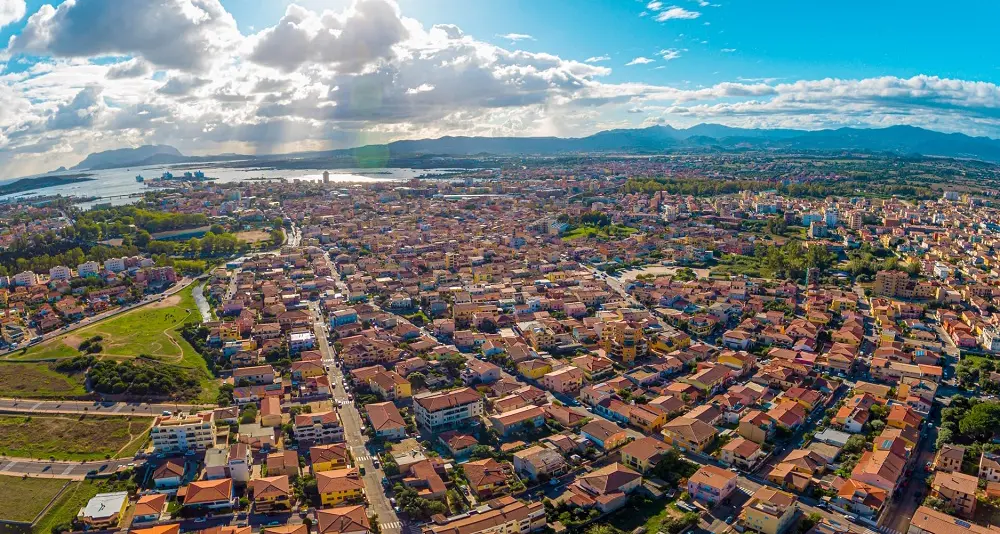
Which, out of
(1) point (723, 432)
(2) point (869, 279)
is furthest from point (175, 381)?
(2) point (869, 279)

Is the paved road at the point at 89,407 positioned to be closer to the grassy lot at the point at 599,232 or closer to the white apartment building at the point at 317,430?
the white apartment building at the point at 317,430

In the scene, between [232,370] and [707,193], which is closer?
[232,370]

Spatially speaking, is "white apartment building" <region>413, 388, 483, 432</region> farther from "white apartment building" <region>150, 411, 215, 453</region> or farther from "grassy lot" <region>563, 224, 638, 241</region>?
"grassy lot" <region>563, 224, 638, 241</region>

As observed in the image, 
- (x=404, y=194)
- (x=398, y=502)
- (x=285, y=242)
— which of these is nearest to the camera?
(x=398, y=502)

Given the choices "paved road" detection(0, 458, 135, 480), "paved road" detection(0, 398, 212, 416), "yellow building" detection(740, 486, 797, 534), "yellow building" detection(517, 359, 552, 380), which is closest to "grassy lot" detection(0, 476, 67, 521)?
"paved road" detection(0, 458, 135, 480)

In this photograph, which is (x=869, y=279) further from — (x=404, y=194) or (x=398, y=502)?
(x=404, y=194)
